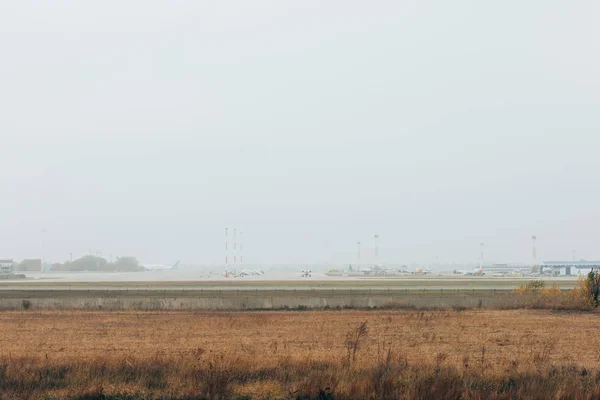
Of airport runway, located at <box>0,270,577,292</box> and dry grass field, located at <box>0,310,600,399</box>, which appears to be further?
airport runway, located at <box>0,270,577,292</box>

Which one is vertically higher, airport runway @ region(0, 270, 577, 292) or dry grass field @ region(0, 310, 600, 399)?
dry grass field @ region(0, 310, 600, 399)

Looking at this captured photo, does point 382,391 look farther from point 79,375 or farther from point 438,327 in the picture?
point 438,327

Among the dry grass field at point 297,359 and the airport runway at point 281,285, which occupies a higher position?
the dry grass field at point 297,359

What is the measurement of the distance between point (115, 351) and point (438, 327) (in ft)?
55.0

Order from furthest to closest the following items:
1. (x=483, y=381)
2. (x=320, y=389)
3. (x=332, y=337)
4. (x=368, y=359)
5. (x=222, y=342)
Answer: (x=332, y=337)
(x=222, y=342)
(x=368, y=359)
(x=483, y=381)
(x=320, y=389)

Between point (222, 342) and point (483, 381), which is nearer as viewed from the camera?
point (483, 381)

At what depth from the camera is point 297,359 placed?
18.7 metres

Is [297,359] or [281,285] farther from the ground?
[297,359]

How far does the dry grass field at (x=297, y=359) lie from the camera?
1535 cm

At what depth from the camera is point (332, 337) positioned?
25.9 m

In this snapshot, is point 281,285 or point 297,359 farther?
point 281,285

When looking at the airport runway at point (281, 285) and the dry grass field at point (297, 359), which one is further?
the airport runway at point (281, 285)

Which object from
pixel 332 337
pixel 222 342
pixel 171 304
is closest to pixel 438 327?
pixel 332 337

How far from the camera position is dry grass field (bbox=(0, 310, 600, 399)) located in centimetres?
1535
